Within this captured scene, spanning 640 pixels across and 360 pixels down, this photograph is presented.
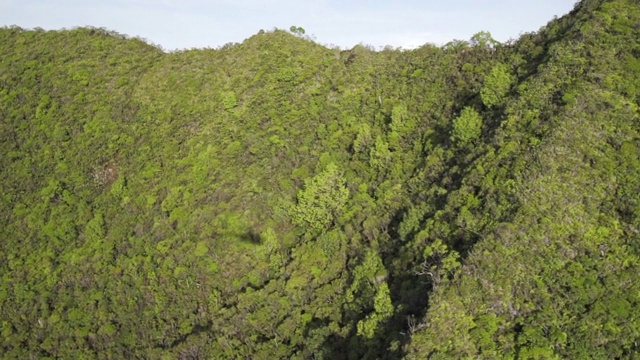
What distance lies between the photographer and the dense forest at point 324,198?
35.0 m

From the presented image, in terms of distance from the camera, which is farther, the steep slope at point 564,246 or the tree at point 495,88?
the tree at point 495,88

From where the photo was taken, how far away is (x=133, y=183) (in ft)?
202

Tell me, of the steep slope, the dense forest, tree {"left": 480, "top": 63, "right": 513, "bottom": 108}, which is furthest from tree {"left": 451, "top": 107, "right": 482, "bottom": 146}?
the steep slope

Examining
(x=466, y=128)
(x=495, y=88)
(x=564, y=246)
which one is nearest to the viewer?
(x=564, y=246)

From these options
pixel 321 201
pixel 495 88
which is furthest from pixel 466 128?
pixel 321 201

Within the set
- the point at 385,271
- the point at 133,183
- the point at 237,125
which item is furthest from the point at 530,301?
the point at 133,183

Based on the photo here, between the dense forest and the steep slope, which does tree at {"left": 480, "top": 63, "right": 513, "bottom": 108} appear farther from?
the steep slope

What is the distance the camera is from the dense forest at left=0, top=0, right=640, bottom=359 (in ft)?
115

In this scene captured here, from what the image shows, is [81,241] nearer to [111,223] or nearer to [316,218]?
[111,223]

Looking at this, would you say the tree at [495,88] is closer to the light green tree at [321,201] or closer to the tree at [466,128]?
the tree at [466,128]

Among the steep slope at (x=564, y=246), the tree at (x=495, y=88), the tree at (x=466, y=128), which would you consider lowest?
the steep slope at (x=564, y=246)

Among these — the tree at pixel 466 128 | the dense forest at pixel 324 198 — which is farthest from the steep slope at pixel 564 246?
the tree at pixel 466 128

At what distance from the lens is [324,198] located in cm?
4941

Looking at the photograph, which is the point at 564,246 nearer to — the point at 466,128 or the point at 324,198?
the point at 466,128
